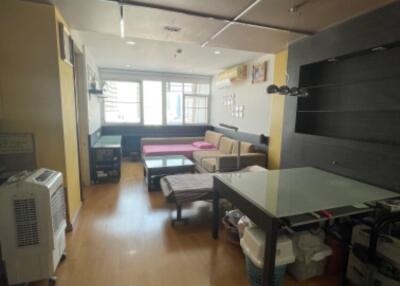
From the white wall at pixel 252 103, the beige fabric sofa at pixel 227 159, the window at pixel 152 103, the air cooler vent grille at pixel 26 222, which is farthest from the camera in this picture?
the window at pixel 152 103

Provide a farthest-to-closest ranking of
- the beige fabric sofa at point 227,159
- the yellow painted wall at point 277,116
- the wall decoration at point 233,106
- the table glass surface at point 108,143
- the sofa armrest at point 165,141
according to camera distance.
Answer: the sofa armrest at point 165,141, the wall decoration at point 233,106, the table glass surface at point 108,143, the beige fabric sofa at point 227,159, the yellow painted wall at point 277,116

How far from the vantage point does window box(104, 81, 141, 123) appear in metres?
6.40

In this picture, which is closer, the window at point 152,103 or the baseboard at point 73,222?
the baseboard at point 73,222

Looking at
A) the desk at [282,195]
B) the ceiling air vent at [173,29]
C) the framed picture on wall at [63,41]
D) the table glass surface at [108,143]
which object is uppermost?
the ceiling air vent at [173,29]

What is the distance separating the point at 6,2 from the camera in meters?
2.03

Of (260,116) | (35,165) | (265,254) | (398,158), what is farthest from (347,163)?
(35,165)

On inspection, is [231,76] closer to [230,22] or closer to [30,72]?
[230,22]

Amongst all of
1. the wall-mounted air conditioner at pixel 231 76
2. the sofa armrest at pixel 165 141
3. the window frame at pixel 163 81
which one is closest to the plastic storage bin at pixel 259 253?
the wall-mounted air conditioner at pixel 231 76

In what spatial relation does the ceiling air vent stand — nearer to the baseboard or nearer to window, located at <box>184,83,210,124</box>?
the baseboard

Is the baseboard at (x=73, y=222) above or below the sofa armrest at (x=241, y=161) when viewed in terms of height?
below

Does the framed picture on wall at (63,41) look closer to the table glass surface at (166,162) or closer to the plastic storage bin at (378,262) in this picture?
the table glass surface at (166,162)

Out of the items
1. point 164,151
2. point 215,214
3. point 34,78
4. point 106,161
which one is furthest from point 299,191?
point 164,151

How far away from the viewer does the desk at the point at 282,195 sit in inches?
54.4

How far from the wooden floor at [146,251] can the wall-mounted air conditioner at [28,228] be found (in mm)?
275
